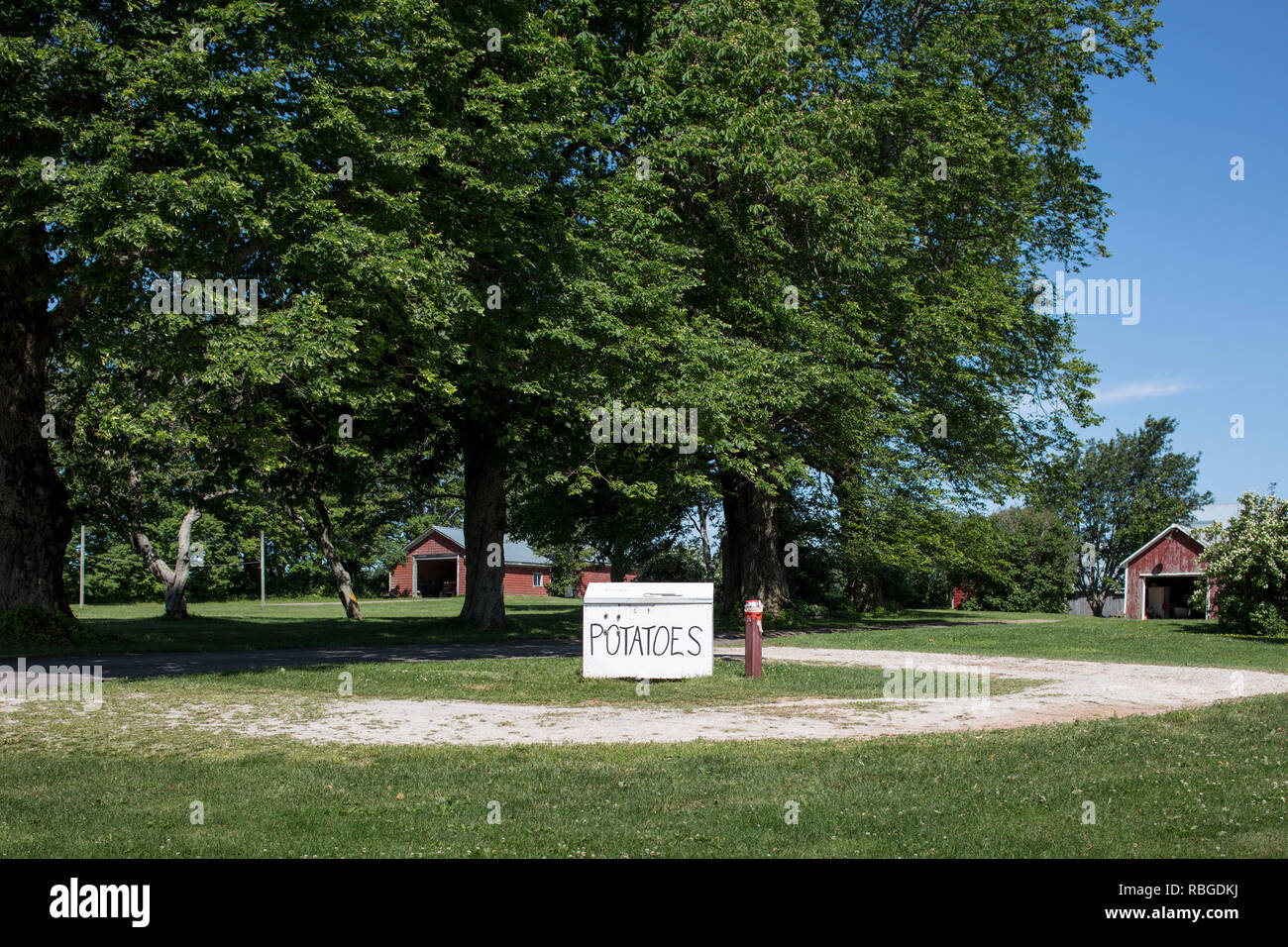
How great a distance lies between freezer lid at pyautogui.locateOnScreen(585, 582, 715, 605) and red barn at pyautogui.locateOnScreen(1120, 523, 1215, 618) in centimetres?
4658

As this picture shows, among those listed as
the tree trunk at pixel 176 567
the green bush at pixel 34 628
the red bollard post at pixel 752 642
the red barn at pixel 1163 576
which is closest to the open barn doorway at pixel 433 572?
the tree trunk at pixel 176 567

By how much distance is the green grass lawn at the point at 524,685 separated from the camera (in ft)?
42.5

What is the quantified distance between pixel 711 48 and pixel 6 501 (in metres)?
16.3

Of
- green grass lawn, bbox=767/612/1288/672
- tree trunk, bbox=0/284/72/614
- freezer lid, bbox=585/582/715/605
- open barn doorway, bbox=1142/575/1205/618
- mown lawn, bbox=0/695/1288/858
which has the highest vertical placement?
tree trunk, bbox=0/284/72/614

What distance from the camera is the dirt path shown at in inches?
401

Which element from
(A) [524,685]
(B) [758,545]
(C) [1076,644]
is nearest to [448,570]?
(B) [758,545]

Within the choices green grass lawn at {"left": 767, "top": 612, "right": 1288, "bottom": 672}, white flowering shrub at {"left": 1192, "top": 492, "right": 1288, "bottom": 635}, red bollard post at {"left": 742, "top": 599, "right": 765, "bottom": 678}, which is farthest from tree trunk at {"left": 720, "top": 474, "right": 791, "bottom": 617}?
red bollard post at {"left": 742, "top": 599, "right": 765, "bottom": 678}

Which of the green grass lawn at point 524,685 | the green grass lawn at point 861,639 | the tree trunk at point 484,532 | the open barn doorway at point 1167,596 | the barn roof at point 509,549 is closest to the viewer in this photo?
the green grass lawn at point 524,685

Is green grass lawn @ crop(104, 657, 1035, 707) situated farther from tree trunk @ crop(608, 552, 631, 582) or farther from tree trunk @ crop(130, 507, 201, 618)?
tree trunk @ crop(608, 552, 631, 582)

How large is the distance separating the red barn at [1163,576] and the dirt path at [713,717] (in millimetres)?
44590

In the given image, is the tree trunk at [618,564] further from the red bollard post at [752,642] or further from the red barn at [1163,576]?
the red barn at [1163,576]

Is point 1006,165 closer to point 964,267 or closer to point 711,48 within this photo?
point 964,267

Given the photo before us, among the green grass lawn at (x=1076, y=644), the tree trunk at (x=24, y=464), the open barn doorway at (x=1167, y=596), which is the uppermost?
the tree trunk at (x=24, y=464)

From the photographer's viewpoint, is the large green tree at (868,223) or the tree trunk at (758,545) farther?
the tree trunk at (758,545)
